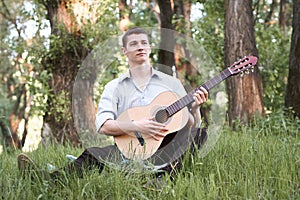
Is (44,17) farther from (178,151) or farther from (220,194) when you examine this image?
(220,194)

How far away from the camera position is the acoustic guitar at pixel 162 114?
332cm

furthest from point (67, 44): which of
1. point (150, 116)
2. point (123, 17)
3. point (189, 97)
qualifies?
point (189, 97)

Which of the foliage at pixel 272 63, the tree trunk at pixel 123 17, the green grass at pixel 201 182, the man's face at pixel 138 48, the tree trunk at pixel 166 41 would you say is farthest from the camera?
the foliage at pixel 272 63

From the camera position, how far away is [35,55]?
23.5ft

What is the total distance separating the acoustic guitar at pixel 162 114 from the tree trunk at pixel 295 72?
101 inches

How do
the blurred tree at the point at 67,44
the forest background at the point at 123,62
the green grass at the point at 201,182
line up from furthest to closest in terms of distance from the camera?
the blurred tree at the point at 67,44, the forest background at the point at 123,62, the green grass at the point at 201,182

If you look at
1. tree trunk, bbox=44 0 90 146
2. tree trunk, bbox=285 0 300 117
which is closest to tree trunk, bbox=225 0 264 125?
tree trunk, bbox=285 0 300 117

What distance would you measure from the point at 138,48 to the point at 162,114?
51cm

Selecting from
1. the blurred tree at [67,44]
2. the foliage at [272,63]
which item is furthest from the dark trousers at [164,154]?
the foliage at [272,63]

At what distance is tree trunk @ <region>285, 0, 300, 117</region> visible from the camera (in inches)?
226

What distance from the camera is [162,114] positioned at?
11.0 ft

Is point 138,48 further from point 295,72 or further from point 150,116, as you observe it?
point 295,72

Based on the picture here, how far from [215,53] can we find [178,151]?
633cm

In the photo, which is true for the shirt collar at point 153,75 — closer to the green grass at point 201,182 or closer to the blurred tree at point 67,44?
the green grass at point 201,182
